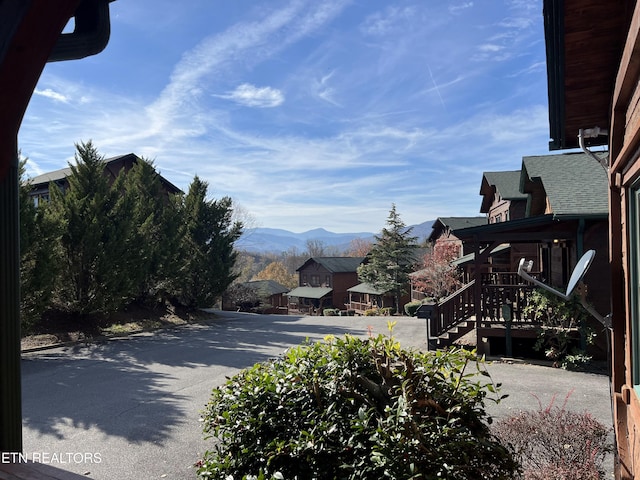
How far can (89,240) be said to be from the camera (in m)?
13.7

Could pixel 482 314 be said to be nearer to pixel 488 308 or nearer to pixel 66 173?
pixel 488 308

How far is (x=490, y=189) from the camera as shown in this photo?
75.8ft

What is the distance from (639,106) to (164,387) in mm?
8311

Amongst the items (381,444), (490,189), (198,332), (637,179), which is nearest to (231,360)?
(198,332)

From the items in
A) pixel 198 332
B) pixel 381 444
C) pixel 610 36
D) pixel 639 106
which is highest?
pixel 610 36

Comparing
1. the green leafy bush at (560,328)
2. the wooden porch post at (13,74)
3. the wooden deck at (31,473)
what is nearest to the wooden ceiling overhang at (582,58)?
the wooden porch post at (13,74)

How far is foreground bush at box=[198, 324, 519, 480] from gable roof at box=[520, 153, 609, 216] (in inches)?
322

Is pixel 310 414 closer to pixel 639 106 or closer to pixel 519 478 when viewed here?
pixel 519 478

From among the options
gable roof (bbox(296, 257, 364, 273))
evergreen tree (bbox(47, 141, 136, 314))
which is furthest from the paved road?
gable roof (bbox(296, 257, 364, 273))

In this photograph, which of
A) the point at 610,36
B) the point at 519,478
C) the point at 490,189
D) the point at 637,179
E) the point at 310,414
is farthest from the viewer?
the point at 490,189

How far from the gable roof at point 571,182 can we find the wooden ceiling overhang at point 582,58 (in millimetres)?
4741

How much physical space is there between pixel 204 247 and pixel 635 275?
63.4 feet

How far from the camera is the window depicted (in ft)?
10.2

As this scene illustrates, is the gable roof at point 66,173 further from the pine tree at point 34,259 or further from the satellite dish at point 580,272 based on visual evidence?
the satellite dish at point 580,272
